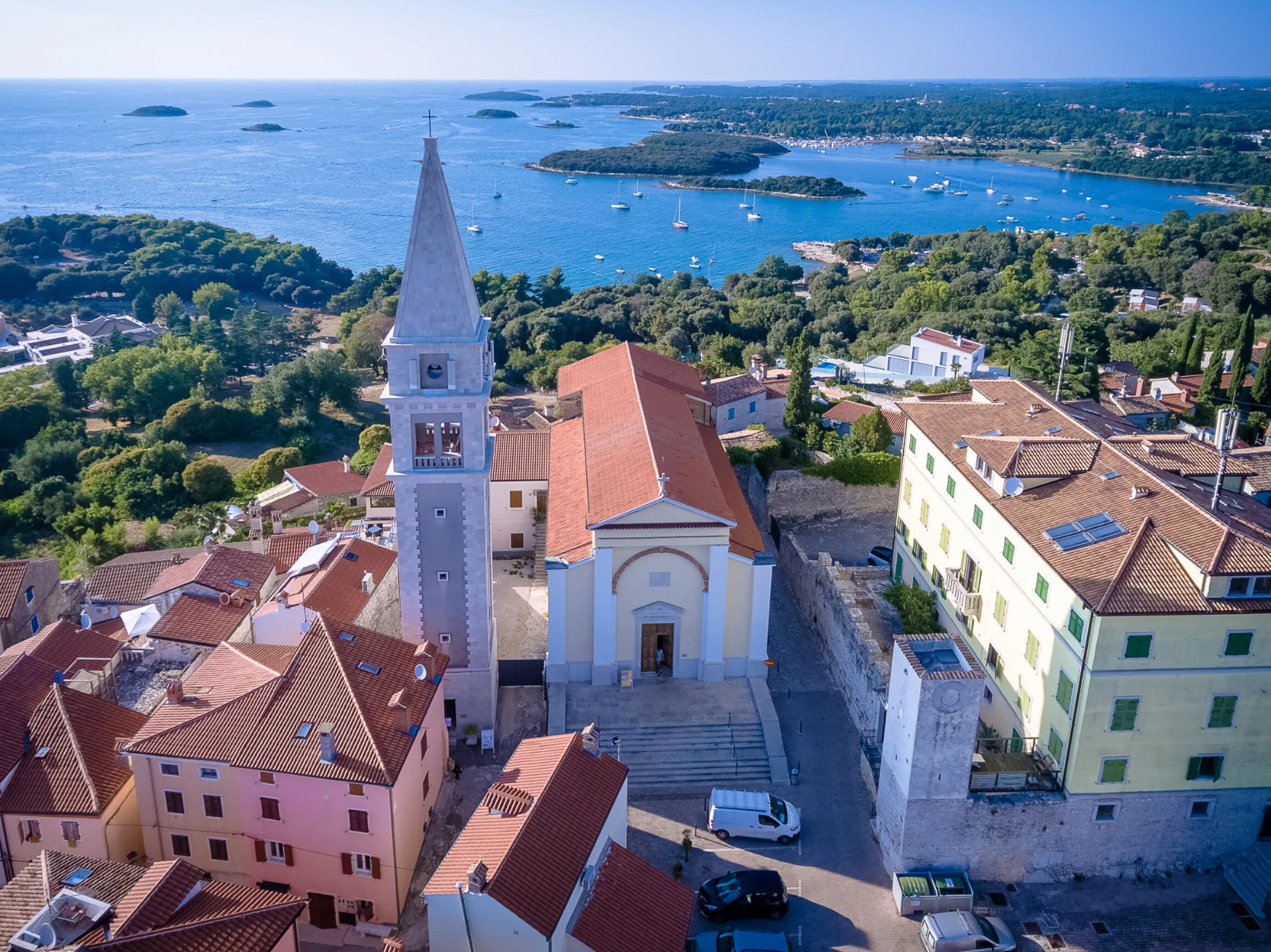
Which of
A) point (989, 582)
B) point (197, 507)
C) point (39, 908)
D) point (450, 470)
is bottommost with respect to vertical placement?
point (197, 507)

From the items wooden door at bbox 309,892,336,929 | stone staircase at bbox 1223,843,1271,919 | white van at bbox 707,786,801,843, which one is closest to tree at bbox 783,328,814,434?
white van at bbox 707,786,801,843

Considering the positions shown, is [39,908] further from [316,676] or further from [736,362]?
[736,362]

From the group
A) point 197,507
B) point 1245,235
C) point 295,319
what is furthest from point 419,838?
point 1245,235

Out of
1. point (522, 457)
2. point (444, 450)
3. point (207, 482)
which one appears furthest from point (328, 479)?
point (444, 450)

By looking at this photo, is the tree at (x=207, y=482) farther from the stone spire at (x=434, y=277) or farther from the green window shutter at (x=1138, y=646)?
the green window shutter at (x=1138, y=646)

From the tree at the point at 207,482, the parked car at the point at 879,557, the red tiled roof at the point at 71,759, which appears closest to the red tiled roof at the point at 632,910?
the red tiled roof at the point at 71,759

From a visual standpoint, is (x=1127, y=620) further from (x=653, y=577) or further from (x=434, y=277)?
(x=434, y=277)
